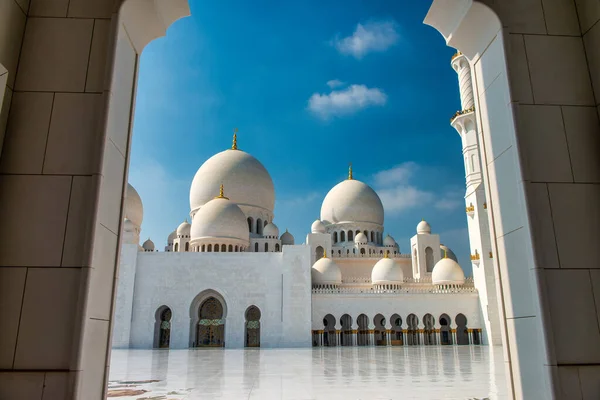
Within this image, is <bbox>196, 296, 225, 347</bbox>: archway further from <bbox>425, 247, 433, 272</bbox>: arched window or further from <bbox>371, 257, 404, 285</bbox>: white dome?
<bbox>425, 247, 433, 272</bbox>: arched window

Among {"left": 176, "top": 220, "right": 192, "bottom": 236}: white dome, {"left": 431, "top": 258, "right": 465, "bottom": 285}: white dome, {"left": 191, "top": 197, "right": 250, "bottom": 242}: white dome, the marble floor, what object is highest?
{"left": 176, "top": 220, "right": 192, "bottom": 236}: white dome

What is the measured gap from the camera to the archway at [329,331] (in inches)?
869

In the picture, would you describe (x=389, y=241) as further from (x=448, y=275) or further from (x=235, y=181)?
(x=235, y=181)

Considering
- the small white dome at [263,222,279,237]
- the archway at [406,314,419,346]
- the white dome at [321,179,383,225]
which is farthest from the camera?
the white dome at [321,179,383,225]

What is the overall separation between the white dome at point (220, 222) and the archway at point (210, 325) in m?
3.57

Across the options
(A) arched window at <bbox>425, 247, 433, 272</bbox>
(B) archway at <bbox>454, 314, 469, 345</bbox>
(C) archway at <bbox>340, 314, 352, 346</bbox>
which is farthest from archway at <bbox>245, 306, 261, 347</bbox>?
(A) arched window at <bbox>425, 247, 433, 272</bbox>

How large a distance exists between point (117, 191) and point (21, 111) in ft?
2.37

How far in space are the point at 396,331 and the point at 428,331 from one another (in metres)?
1.70

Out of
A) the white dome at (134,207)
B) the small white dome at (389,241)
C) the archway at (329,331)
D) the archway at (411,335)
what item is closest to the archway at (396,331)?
the archway at (411,335)

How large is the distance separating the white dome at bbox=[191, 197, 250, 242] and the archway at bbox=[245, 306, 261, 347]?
4281 mm

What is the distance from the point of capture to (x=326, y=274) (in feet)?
75.2

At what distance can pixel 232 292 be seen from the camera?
2081 centimetres

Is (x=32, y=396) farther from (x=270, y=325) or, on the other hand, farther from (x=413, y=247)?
(x=413, y=247)

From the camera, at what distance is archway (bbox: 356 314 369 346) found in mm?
22516
